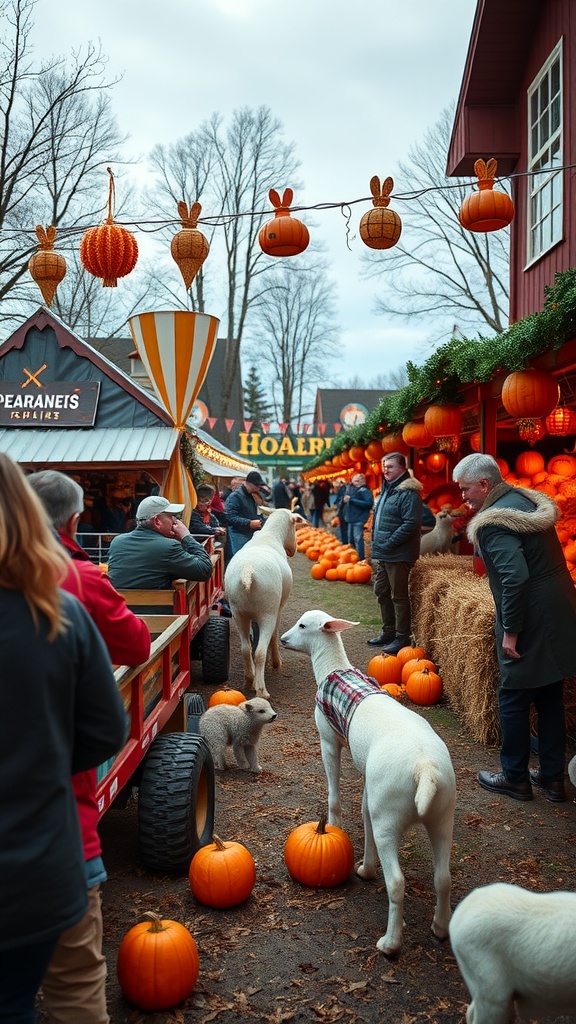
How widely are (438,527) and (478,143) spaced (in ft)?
21.1

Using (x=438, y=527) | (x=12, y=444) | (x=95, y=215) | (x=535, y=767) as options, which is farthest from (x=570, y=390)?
(x=95, y=215)

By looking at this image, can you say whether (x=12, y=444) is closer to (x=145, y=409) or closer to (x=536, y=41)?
(x=145, y=409)

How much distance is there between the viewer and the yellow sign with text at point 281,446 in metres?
43.4

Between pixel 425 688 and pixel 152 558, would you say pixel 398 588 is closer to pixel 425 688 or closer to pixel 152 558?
pixel 425 688

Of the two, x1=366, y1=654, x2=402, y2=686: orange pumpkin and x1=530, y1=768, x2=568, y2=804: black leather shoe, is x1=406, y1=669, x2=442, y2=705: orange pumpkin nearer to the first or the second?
x1=366, y1=654, x2=402, y2=686: orange pumpkin

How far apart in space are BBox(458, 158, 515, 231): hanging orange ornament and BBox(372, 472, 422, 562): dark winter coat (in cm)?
274

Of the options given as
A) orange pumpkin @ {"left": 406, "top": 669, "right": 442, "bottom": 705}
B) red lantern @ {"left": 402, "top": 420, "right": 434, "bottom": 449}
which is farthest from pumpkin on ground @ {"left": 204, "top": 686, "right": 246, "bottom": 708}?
red lantern @ {"left": 402, "top": 420, "right": 434, "bottom": 449}

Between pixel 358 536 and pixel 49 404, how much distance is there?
733cm

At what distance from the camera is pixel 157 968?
2688 mm

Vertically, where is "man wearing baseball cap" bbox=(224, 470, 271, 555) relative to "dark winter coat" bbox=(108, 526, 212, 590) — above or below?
above

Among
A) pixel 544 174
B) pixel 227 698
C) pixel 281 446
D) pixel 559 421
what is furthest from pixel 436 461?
pixel 281 446

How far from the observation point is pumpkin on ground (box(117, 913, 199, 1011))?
8.82ft

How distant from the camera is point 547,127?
33.9ft

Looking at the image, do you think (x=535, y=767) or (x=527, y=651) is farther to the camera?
(x=535, y=767)
